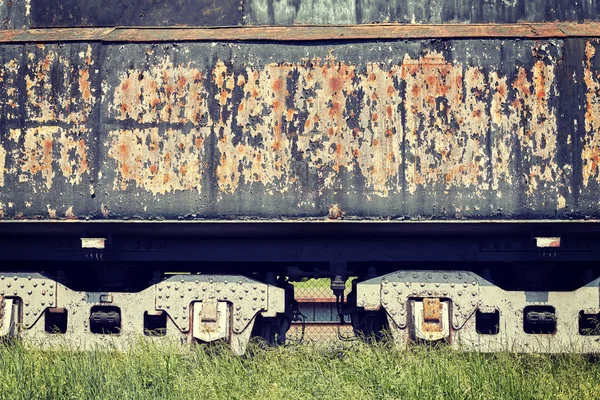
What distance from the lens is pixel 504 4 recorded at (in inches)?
368

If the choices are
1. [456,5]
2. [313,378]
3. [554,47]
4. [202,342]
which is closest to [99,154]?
[202,342]

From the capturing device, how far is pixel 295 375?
790 centimetres

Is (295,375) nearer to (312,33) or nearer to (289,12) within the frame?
(312,33)

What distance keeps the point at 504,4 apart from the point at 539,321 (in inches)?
135

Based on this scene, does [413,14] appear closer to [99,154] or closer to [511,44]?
[511,44]

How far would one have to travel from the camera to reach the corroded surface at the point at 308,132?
28.1 feet

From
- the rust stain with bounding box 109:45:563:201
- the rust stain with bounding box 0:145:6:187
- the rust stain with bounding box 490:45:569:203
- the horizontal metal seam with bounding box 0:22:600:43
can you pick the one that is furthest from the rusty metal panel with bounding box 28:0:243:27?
the rust stain with bounding box 490:45:569:203

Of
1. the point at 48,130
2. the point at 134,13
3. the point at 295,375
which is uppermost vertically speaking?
the point at 134,13

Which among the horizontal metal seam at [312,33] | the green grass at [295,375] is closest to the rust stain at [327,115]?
the horizontal metal seam at [312,33]

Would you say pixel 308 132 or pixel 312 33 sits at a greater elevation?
pixel 312 33

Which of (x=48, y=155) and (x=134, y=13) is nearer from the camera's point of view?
(x=48, y=155)

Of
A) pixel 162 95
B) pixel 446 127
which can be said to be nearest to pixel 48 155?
pixel 162 95

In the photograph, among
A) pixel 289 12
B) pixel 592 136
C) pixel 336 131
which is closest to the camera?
pixel 592 136

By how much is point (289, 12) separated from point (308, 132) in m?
1.62
